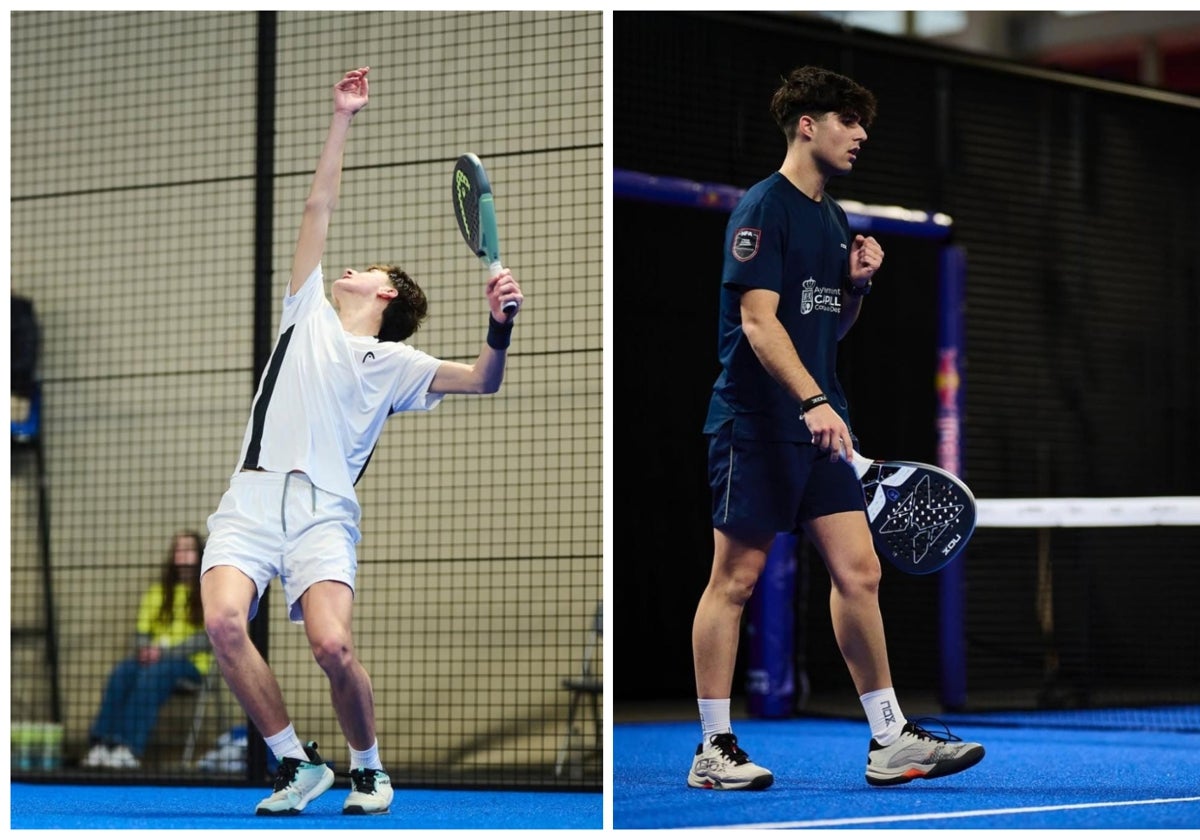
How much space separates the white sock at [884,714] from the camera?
4.55 m

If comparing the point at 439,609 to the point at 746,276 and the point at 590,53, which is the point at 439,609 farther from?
the point at 746,276

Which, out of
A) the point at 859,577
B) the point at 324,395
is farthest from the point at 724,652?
the point at 324,395

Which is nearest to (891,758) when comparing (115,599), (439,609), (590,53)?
(439,609)

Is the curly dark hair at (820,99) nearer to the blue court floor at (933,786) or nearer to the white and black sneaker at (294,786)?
the blue court floor at (933,786)

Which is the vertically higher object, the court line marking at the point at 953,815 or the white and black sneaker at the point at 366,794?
the court line marking at the point at 953,815

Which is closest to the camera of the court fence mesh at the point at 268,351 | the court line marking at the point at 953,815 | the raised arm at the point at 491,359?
the court line marking at the point at 953,815

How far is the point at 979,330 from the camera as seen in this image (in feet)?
29.0

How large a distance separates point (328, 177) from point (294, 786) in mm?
1684

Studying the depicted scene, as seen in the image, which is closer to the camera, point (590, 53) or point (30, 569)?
point (590, 53)

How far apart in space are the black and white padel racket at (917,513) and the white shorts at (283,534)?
147 cm

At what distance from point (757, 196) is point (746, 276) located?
24 centimetres

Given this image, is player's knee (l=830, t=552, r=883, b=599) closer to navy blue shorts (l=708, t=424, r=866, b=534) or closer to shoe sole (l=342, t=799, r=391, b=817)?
navy blue shorts (l=708, t=424, r=866, b=534)

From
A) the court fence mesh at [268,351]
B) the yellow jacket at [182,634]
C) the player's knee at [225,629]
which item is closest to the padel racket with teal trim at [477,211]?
the player's knee at [225,629]

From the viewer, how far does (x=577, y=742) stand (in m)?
6.68
